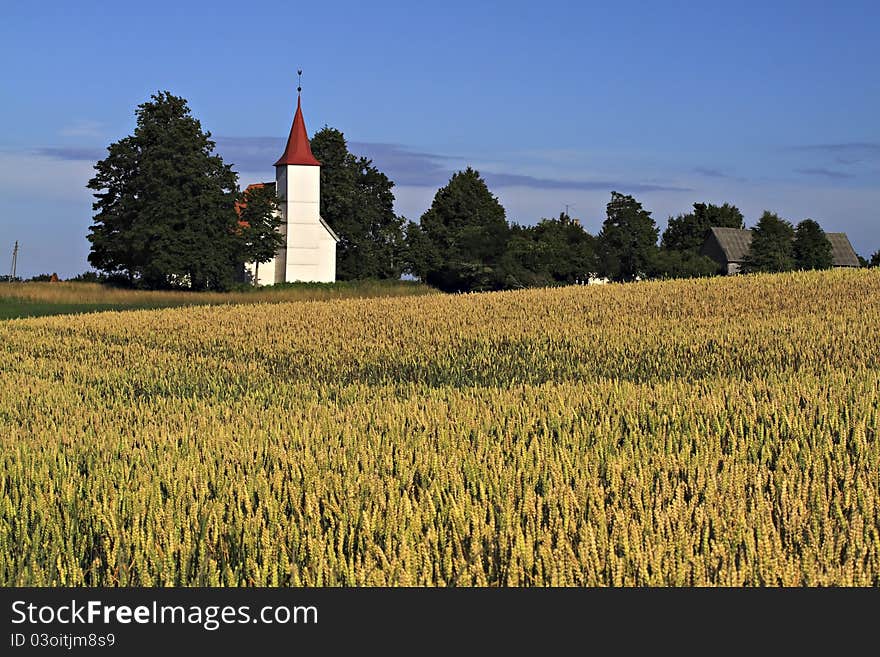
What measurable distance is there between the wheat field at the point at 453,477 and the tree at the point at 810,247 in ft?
225

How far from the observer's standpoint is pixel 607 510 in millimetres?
5750

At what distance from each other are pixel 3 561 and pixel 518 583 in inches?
107

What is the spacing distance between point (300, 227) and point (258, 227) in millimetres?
8043

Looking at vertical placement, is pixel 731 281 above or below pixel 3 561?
above

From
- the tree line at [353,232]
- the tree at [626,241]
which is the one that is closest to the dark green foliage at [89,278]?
the tree line at [353,232]

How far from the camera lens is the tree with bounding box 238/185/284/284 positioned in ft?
220

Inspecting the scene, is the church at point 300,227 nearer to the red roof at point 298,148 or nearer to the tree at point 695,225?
the red roof at point 298,148

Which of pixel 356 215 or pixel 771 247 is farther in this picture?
pixel 356 215

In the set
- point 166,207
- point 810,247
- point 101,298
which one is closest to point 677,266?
point 810,247

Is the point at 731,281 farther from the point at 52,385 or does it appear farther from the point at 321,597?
the point at 321,597

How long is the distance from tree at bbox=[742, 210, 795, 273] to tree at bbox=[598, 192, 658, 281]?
7.30 m

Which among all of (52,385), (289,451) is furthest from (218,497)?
(52,385)

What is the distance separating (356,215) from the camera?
8238cm

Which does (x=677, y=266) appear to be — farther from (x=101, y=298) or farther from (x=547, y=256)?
(x=101, y=298)
